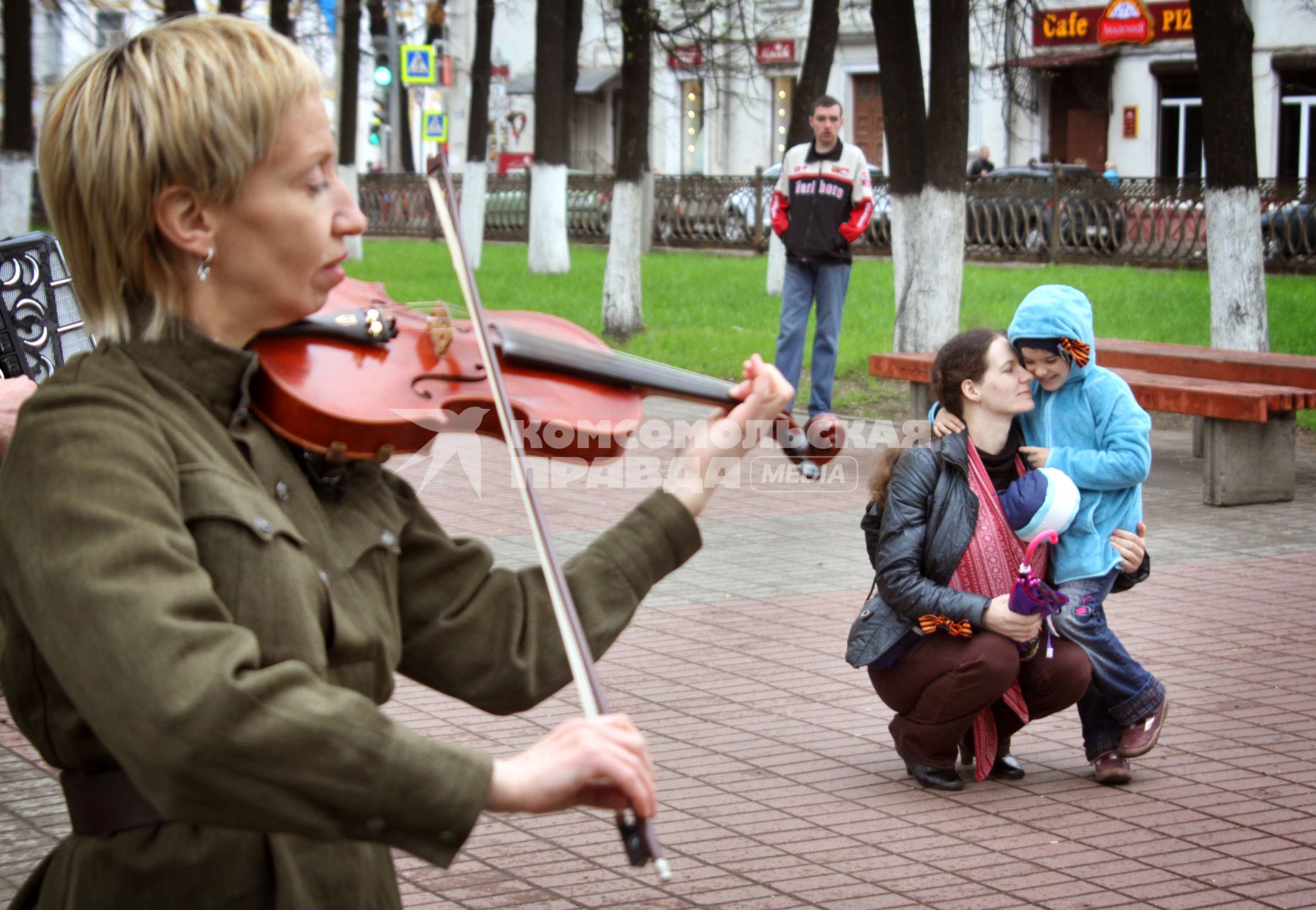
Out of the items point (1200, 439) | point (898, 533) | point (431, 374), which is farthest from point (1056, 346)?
point (1200, 439)

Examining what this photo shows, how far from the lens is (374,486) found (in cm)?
166

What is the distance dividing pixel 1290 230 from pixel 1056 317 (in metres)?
18.9

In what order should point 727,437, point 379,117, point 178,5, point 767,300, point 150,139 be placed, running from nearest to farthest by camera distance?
point 150,139
point 727,437
point 178,5
point 767,300
point 379,117

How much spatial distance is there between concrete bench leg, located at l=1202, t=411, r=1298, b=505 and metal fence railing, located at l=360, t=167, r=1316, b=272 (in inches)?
437

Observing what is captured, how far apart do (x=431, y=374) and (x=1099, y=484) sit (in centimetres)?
301

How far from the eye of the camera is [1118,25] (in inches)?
1282

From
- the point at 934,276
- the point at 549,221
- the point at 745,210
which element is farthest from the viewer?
the point at 745,210

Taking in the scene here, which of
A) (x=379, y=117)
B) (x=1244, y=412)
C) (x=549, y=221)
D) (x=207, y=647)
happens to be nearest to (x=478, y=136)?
(x=549, y=221)

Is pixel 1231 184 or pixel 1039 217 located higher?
pixel 1039 217

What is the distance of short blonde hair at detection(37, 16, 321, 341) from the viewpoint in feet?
4.53

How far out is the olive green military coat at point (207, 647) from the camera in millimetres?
1260

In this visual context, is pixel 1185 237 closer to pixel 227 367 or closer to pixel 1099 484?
pixel 1099 484

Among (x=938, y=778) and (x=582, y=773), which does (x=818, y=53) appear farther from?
(x=582, y=773)

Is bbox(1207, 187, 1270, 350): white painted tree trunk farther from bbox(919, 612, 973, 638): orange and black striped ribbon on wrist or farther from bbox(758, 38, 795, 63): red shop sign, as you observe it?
bbox(758, 38, 795, 63): red shop sign
